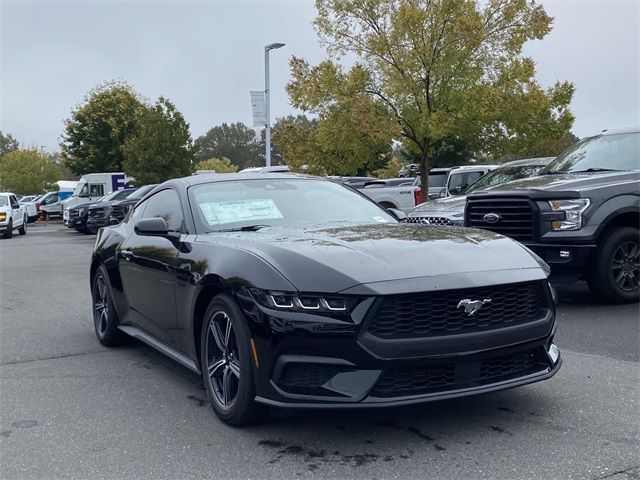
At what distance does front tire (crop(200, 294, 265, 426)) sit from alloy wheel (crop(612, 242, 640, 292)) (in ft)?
16.3

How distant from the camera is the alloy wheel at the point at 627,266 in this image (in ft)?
24.7

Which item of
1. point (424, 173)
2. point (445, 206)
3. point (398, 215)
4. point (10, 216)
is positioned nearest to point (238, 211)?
point (398, 215)

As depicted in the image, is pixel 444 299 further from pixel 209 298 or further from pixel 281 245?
pixel 209 298

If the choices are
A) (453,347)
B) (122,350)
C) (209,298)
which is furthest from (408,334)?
(122,350)

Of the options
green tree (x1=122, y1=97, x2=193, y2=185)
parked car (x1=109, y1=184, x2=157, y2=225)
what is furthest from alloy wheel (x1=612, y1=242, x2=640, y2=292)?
green tree (x1=122, y1=97, x2=193, y2=185)

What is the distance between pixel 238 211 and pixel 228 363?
1.36 metres

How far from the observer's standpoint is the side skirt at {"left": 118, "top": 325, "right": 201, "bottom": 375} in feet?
15.2

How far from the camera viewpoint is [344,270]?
370 centimetres

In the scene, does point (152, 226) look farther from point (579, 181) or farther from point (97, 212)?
point (97, 212)

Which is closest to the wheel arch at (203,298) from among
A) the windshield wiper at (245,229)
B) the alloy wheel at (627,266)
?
the windshield wiper at (245,229)

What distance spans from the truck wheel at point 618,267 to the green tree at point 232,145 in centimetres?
10661

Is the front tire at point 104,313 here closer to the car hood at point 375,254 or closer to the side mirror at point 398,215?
the car hood at point 375,254

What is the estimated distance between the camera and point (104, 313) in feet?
21.4

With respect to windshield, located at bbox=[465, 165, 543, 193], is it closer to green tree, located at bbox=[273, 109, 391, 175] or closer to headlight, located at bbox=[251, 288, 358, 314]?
green tree, located at bbox=[273, 109, 391, 175]
